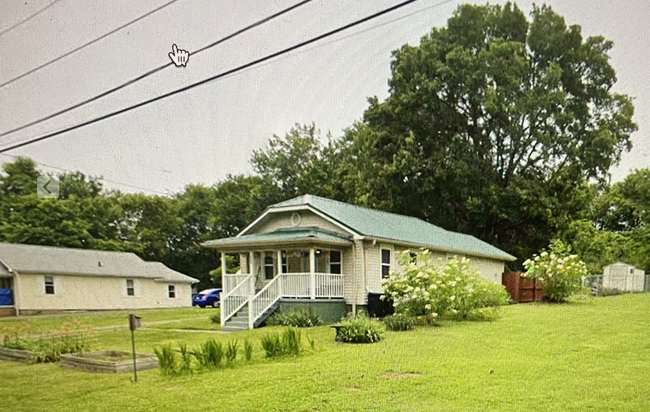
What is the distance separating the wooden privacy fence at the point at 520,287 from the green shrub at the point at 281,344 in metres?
5.32

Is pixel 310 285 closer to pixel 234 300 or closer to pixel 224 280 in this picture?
pixel 234 300

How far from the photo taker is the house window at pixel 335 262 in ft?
22.4

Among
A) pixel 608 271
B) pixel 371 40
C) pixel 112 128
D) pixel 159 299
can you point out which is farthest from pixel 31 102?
pixel 608 271

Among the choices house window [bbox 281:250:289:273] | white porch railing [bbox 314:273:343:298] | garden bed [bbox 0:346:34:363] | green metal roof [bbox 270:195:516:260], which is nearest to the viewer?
garden bed [bbox 0:346:34:363]

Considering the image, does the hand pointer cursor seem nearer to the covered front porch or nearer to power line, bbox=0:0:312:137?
power line, bbox=0:0:312:137

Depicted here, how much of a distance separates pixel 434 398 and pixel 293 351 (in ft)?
4.74

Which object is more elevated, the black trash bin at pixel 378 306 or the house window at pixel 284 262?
the house window at pixel 284 262

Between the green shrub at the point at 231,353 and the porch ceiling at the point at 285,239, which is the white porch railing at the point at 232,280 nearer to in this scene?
the porch ceiling at the point at 285,239

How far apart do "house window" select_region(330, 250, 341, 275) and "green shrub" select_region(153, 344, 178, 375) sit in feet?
13.7

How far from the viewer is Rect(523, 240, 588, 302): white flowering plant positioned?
479 cm

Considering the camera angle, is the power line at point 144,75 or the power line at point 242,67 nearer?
the power line at point 144,75

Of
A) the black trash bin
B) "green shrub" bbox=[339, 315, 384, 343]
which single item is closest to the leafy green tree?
"green shrub" bbox=[339, 315, 384, 343]

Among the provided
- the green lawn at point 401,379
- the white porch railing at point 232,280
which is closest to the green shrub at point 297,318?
the white porch railing at point 232,280

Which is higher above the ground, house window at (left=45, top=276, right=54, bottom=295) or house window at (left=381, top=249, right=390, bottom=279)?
house window at (left=45, top=276, right=54, bottom=295)
